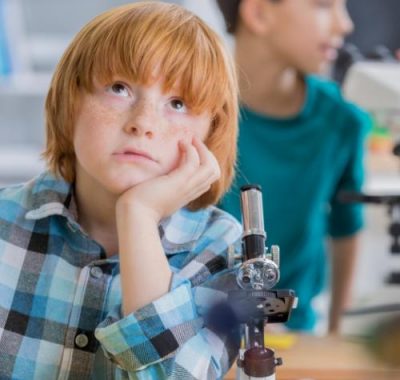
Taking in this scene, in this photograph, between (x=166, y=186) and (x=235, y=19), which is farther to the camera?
(x=235, y=19)

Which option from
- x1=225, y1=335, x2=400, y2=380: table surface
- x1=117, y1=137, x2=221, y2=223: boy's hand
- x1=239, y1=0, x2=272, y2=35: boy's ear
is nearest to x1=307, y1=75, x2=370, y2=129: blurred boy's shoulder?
x1=239, y1=0, x2=272, y2=35: boy's ear

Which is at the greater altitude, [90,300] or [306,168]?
[306,168]

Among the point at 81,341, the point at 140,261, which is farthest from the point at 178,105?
the point at 81,341

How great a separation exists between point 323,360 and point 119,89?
438 millimetres

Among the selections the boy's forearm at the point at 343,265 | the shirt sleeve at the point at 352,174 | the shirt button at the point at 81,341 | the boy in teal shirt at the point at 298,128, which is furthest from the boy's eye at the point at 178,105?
the boy's forearm at the point at 343,265

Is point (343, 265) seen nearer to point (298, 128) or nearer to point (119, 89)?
point (298, 128)

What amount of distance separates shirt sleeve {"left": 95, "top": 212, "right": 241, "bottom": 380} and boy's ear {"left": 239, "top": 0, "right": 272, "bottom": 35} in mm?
625

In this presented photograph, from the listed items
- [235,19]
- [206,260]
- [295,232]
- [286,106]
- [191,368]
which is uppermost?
[235,19]

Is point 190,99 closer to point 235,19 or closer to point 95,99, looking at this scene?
point 95,99

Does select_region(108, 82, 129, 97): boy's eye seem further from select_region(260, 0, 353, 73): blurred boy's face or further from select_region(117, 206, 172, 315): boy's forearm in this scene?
select_region(260, 0, 353, 73): blurred boy's face

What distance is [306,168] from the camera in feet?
4.19

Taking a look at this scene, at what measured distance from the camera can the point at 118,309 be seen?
28.7 inches

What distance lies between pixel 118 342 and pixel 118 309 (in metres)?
0.05

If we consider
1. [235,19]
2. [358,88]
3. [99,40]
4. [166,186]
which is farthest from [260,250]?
[235,19]
